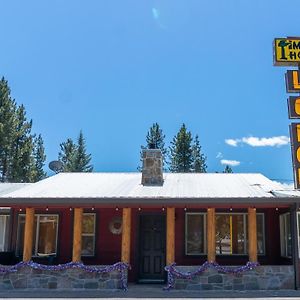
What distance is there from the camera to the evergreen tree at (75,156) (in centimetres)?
4405

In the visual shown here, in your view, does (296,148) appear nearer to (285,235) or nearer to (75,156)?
(285,235)

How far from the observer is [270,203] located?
11.5 m

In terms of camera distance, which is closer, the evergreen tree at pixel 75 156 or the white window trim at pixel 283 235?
the white window trim at pixel 283 235

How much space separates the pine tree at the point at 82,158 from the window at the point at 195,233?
103ft

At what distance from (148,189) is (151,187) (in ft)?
1.39

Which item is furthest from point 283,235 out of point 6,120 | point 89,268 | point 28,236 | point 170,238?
point 6,120

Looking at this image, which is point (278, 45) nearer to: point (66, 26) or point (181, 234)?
point (181, 234)

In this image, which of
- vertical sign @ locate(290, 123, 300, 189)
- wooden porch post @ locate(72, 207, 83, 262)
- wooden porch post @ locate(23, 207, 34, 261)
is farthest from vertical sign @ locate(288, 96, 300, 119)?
wooden porch post @ locate(23, 207, 34, 261)

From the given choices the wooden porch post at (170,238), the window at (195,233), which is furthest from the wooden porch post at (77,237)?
the window at (195,233)

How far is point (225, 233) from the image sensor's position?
13.6m

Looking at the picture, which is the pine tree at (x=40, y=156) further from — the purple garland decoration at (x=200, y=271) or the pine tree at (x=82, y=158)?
the purple garland decoration at (x=200, y=271)

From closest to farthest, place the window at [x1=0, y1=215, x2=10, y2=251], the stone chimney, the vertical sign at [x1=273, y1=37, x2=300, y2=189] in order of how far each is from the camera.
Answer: the vertical sign at [x1=273, y1=37, x2=300, y2=189] → the window at [x1=0, y1=215, x2=10, y2=251] → the stone chimney

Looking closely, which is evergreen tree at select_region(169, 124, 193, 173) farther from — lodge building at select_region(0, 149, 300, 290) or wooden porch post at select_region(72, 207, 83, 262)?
wooden porch post at select_region(72, 207, 83, 262)

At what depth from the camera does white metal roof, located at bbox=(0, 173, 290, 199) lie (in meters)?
12.0
